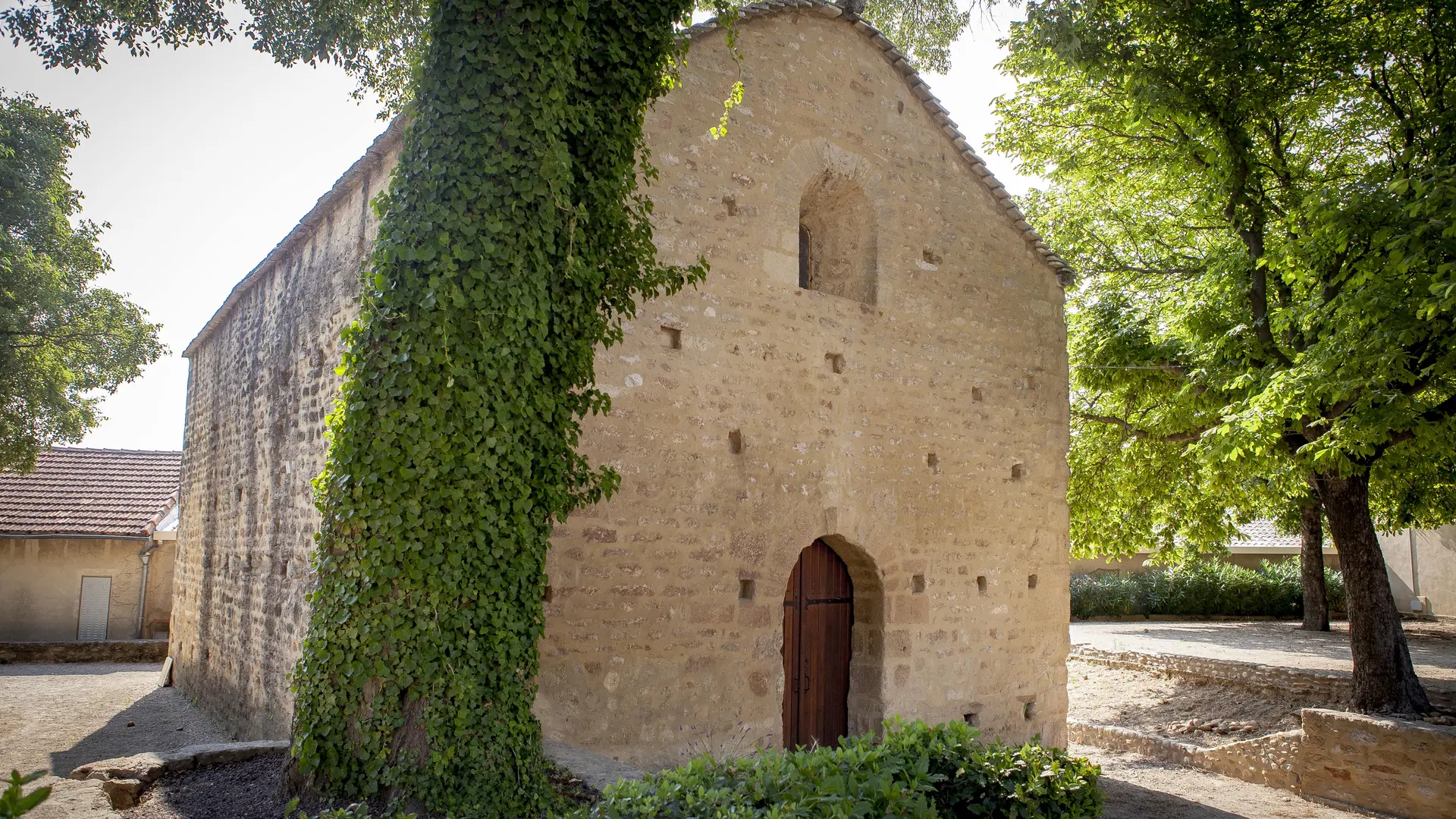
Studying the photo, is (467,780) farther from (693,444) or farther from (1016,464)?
(1016,464)

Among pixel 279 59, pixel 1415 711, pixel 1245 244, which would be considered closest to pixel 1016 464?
pixel 1245 244

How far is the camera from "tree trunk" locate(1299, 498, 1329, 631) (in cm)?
1692

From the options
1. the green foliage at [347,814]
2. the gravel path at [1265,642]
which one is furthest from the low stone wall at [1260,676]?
the green foliage at [347,814]

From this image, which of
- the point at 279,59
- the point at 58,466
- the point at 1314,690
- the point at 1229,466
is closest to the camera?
the point at 279,59

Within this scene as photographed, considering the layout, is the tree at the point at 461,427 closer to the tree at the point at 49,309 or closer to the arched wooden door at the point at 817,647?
the arched wooden door at the point at 817,647

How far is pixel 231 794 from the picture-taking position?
5.20m

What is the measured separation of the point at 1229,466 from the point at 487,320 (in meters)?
8.71

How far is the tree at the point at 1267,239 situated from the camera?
769 cm

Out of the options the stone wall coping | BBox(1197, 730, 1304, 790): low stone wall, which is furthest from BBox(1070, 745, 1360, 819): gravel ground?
the stone wall coping

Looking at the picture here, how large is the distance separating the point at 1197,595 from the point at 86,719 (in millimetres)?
23679

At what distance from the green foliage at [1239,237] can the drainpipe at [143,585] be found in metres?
16.6

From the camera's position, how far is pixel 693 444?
693 cm

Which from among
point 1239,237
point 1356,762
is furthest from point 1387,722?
point 1239,237

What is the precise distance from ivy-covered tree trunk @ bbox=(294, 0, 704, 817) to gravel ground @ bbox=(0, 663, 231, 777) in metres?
4.37
